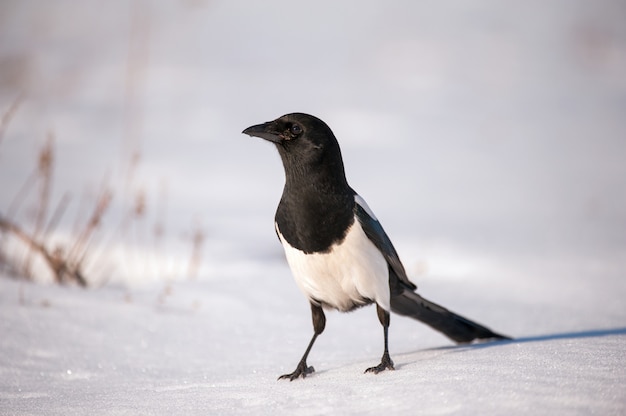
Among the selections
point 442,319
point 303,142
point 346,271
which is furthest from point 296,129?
point 442,319

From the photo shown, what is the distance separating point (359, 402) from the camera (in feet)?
5.93

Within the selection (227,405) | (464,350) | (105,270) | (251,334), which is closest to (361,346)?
(251,334)

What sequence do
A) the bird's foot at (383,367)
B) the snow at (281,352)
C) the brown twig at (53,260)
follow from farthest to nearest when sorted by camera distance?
1. the brown twig at (53,260)
2. the bird's foot at (383,367)
3. the snow at (281,352)

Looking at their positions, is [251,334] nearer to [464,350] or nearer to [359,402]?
[464,350]

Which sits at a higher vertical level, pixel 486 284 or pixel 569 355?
pixel 569 355

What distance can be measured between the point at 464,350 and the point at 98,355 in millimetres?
1666

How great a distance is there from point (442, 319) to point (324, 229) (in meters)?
0.84

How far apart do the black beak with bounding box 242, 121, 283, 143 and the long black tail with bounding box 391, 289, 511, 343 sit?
Result: 2.78 feet

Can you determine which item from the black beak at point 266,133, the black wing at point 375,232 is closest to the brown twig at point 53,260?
the black beak at point 266,133

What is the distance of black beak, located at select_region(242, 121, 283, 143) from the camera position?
2418mm

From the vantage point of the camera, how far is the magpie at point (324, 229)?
2.30 metres

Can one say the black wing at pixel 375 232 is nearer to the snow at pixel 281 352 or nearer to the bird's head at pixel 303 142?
the bird's head at pixel 303 142

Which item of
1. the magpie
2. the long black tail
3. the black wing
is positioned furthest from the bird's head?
the long black tail

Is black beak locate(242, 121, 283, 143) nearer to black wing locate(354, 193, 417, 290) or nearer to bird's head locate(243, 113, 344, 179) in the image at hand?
bird's head locate(243, 113, 344, 179)
